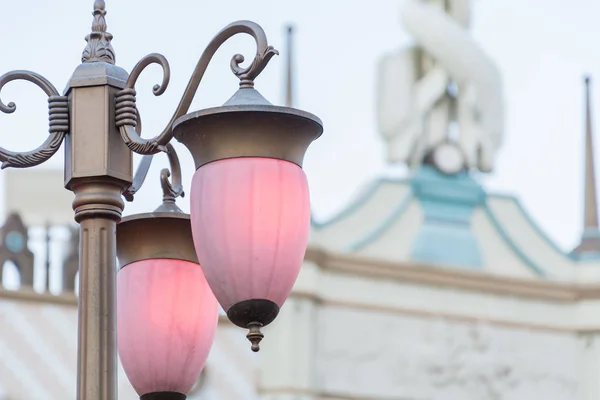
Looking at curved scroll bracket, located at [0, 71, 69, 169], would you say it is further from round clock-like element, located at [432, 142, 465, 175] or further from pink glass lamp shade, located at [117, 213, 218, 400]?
round clock-like element, located at [432, 142, 465, 175]

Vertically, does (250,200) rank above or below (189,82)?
below

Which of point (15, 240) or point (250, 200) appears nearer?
point (250, 200)

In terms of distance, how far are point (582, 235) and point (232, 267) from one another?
47.1 feet

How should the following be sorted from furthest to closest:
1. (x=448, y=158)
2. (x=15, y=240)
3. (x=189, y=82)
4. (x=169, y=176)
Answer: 1. (x=448, y=158)
2. (x=15, y=240)
3. (x=169, y=176)
4. (x=189, y=82)

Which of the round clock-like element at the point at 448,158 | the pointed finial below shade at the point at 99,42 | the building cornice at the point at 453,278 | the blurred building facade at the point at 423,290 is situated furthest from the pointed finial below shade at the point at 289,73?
the pointed finial below shade at the point at 99,42

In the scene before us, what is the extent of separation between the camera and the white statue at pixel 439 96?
18641mm

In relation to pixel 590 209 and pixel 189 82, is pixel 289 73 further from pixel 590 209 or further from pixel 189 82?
pixel 189 82

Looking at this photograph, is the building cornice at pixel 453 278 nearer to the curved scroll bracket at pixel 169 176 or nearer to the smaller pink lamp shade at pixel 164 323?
the curved scroll bracket at pixel 169 176

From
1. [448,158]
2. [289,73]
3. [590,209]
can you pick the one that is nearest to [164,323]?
[289,73]

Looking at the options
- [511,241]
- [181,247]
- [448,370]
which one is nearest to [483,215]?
[511,241]

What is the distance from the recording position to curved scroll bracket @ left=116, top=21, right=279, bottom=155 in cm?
533

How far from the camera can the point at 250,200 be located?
5.19m

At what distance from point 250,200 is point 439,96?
13777mm

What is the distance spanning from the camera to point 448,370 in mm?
18375
